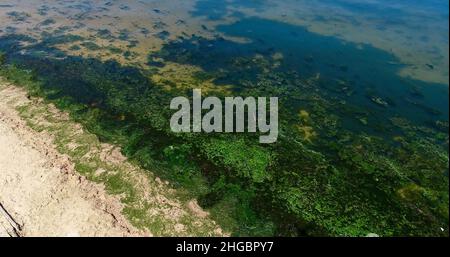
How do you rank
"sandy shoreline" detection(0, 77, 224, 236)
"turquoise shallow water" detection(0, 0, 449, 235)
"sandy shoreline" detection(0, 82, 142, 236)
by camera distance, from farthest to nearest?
"turquoise shallow water" detection(0, 0, 449, 235), "sandy shoreline" detection(0, 77, 224, 236), "sandy shoreline" detection(0, 82, 142, 236)

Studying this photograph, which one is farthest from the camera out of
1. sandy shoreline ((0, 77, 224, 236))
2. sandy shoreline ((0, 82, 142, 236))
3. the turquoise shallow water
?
the turquoise shallow water

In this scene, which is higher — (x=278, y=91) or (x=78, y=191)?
(x=278, y=91)

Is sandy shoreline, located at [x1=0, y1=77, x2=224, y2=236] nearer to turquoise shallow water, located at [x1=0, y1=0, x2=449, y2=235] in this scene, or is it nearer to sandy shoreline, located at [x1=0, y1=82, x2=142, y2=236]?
sandy shoreline, located at [x1=0, y1=82, x2=142, y2=236]

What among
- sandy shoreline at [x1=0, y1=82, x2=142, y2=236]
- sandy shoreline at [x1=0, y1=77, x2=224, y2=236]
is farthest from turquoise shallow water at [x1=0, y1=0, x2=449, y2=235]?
sandy shoreline at [x1=0, y1=82, x2=142, y2=236]

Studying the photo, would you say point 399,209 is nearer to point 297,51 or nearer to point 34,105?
point 297,51

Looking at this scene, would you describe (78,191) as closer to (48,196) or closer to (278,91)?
(48,196)

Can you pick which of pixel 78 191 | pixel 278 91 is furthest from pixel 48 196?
pixel 278 91

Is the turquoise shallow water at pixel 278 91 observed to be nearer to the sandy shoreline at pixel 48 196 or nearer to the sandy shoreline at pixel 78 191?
the sandy shoreline at pixel 78 191
